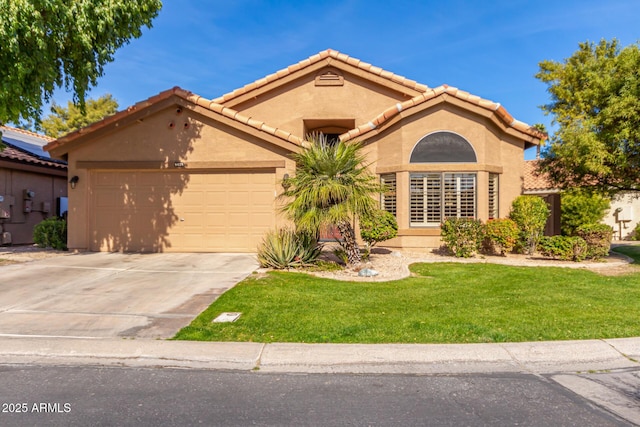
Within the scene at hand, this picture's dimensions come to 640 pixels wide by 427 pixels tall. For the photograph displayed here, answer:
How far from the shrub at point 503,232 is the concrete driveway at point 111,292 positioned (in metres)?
6.79

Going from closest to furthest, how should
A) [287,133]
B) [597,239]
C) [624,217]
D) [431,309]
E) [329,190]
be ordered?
[431,309] < [329,190] < [597,239] < [287,133] < [624,217]

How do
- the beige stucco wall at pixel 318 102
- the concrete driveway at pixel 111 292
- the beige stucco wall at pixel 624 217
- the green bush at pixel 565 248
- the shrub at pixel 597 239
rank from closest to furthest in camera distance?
the concrete driveway at pixel 111 292, the green bush at pixel 565 248, the shrub at pixel 597 239, the beige stucco wall at pixel 318 102, the beige stucco wall at pixel 624 217

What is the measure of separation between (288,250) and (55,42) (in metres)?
7.39

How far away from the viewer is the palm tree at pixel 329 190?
863 cm

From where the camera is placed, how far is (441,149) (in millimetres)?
12469

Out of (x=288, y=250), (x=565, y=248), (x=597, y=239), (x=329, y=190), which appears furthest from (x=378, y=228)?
(x=597, y=239)

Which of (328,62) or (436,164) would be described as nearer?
(436,164)

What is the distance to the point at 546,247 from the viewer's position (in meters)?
11.1

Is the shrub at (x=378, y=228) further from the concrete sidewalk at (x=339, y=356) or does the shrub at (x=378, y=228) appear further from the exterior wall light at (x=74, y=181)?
the exterior wall light at (x=74, y=181)

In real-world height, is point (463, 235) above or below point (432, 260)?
above

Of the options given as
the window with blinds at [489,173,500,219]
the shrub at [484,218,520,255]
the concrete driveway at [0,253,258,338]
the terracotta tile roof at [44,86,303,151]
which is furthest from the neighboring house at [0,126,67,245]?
the window with blinds at [489,173,500,219]

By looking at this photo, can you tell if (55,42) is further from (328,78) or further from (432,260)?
(432,260)

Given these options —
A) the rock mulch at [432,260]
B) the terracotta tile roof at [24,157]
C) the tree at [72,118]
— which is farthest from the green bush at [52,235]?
the tree at [72,118]

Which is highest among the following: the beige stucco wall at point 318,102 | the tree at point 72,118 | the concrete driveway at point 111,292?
the tree at point 72,118
